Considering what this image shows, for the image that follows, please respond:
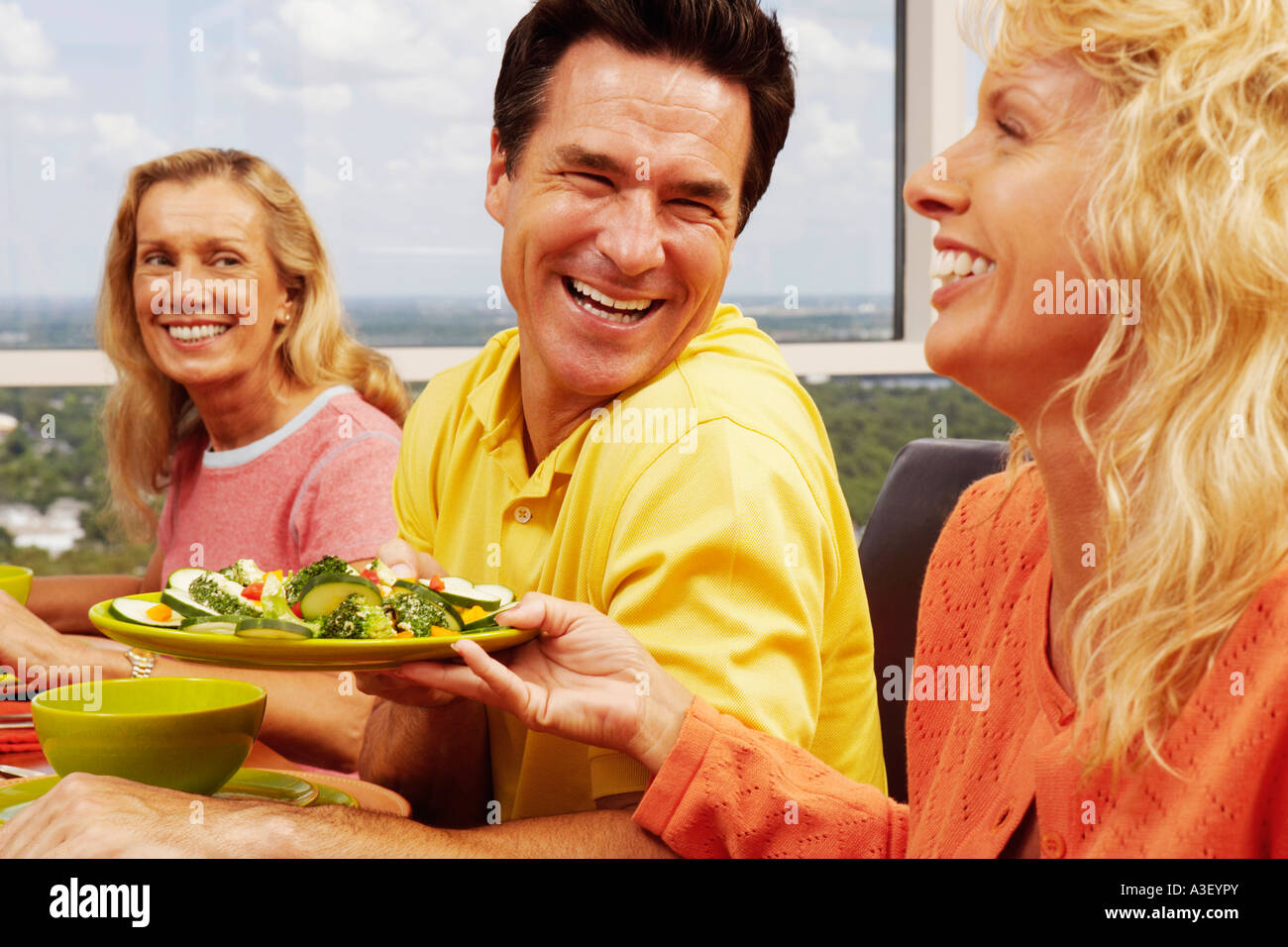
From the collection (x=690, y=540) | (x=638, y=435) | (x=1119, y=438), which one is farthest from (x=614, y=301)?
(x=1119, y=438)

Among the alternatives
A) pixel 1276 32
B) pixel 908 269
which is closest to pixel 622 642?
pixel 1276 32

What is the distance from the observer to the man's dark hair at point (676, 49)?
1.43m

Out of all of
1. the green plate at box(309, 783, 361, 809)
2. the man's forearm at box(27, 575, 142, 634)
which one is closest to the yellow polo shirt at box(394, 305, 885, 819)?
the green plate at box(309, 783, 361, 809)

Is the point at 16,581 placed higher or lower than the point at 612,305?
lower

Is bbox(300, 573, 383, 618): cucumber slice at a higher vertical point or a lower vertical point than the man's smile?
lower

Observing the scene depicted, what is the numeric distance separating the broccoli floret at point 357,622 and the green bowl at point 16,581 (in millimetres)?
639

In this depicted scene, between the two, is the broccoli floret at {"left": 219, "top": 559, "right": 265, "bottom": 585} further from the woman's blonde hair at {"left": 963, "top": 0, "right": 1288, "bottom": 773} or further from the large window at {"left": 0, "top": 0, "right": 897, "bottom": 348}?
the large window at {"left": 0, "top": 0, "right": 897, "bottom": 348}

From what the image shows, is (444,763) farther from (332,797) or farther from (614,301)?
(614,301)

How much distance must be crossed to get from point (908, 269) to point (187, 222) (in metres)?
2.11

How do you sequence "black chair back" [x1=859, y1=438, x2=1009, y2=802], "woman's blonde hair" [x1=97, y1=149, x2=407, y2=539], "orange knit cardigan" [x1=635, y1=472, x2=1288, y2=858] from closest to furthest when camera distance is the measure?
"orange knit cardigan" [x1=635, y1=472, x2=1288, y2=858] → "black chair back" [x1=859, y1=438, x2=1009, y2=802] → "woman's blonde hair" [x1=97, y1=149, x2=407, y2=539]

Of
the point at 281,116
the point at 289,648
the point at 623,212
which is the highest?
the point at 281,116

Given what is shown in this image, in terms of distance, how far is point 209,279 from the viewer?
2.24 metres

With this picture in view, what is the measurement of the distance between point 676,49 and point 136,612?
85 cm

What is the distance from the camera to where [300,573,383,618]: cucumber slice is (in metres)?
1.14
